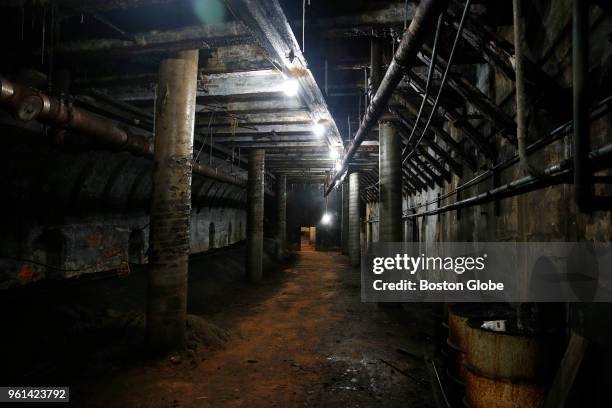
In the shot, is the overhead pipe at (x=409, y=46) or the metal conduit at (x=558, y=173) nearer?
the metal conduit at (x=558, y=173)

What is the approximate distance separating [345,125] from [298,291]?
5.93m

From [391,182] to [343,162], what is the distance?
2236mm

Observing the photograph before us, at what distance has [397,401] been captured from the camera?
13.6 feet

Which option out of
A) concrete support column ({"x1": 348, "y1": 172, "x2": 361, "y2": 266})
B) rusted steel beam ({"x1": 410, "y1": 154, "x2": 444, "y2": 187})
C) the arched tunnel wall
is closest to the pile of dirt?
the arched tunnel wall

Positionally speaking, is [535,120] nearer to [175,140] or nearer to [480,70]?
[480,70]

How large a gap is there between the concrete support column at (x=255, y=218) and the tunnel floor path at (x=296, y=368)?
4.25 m

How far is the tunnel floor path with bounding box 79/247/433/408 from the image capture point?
4.20m

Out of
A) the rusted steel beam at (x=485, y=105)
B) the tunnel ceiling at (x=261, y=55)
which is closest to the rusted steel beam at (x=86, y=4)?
the tunnel ceiling at (x=261, y=55)

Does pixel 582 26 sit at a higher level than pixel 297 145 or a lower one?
lower

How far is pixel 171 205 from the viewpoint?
545 centimetres

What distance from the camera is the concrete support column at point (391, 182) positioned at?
29.6ft

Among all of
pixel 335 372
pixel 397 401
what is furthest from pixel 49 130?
pixel 397 401

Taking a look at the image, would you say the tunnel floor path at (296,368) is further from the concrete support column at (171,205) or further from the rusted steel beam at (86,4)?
the rusted steel beam at (86,4)

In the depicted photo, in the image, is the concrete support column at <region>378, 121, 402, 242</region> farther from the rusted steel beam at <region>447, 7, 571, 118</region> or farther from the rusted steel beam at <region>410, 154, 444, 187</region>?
the rusted steel beam at <region>447, 7, 571, 118</region>
